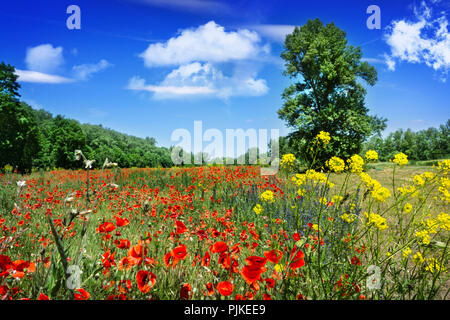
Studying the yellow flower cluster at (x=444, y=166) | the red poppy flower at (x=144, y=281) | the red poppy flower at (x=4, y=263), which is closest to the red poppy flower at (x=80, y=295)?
the red poppy flower at (x=144, y=281)

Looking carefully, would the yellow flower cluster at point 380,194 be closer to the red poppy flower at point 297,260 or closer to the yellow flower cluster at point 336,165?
the yellow flower cluster at point 336,165

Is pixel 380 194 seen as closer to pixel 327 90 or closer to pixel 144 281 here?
pixel 144 281

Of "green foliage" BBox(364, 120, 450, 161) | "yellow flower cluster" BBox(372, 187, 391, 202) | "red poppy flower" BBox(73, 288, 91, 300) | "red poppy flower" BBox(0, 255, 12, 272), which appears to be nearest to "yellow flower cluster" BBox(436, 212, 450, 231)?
"yellow flower cluster" BBox(372, 187, 391, 202)

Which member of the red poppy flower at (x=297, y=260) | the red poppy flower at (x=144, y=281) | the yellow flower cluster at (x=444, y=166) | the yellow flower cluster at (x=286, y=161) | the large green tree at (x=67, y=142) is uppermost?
the large green tree at (x=67, y=142)

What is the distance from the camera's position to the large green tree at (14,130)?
20047mm

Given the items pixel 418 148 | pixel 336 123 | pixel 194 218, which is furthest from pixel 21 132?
pixel 418 148

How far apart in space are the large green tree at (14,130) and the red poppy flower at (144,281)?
82.2 ft

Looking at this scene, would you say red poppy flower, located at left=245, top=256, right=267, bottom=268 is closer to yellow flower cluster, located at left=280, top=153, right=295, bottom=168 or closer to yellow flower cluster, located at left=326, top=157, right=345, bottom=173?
yellow flower cluster, located at left=326, top=157, right=345, bottom=173

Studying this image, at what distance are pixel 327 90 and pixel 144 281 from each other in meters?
22.7

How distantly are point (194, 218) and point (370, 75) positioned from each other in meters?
24.5

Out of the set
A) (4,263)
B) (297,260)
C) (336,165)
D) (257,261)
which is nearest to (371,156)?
(336,165)

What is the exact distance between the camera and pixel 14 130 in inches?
859

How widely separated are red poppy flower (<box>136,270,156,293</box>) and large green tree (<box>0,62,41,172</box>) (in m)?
25.0
